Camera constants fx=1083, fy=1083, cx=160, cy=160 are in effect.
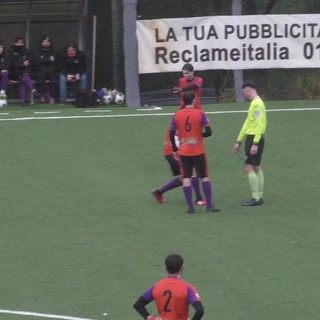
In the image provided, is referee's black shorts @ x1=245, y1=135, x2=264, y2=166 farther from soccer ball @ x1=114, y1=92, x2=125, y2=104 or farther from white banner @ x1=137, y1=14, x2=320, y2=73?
soccer ball @ x1=114, y1=92, x2=125, y2=104

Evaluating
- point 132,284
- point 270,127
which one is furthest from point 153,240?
point 270,127

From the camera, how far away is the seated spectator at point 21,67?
23719 millimetres

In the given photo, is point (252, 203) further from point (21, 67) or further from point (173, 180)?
point (21, 67)

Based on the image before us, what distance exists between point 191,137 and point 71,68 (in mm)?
9918

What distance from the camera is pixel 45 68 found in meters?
24.2

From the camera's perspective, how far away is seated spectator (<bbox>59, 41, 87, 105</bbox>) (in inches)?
942

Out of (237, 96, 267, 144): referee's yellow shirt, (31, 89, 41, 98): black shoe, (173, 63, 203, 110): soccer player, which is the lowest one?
(31, 89, 41, 98): black shoe

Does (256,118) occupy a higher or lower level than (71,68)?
lower

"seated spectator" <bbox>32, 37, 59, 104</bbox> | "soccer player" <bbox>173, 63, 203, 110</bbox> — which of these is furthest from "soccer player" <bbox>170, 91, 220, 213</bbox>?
"seated spectator" <bbox>32, 37, 59, 104</bbox>

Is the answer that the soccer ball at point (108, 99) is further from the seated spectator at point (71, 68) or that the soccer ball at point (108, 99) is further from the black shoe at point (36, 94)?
the black shoe at point (36, 94)

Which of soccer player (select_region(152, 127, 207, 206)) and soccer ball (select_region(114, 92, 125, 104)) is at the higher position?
soccer ball (select_region(114, 92, 125, 104))

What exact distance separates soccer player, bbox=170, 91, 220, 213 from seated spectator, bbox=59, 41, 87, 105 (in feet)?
30.9

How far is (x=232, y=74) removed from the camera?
24.2 meters

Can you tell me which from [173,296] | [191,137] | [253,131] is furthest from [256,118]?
[173,296]
